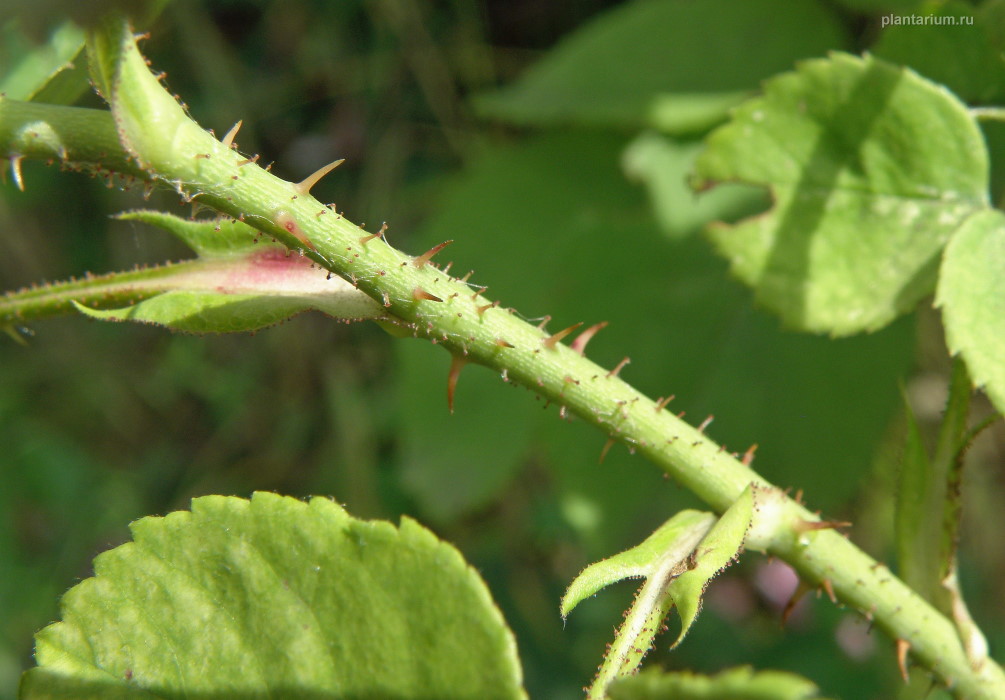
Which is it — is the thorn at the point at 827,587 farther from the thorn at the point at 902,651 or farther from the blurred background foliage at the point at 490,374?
the blurred background foliage at the point at 490,374

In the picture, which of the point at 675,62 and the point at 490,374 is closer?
the point at 675,62

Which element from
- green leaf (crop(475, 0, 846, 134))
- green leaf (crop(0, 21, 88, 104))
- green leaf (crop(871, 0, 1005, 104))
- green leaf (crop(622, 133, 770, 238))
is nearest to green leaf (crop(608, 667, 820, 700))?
green leaf (crop(0, 21, 88, 104))

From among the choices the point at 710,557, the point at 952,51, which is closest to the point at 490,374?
the point at 952,51

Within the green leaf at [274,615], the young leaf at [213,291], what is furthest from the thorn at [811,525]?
the young leaf at [213,291]

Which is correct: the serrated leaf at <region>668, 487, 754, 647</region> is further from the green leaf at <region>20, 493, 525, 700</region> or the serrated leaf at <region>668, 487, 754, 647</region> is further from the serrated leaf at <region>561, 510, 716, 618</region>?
the green leaf at <region>20, 493, 525, 700</region>

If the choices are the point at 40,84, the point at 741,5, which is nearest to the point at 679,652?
the point at 741,5

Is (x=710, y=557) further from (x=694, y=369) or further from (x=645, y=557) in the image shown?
(x=694, y=369)
